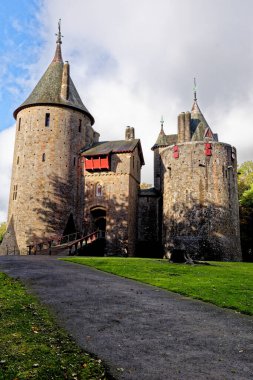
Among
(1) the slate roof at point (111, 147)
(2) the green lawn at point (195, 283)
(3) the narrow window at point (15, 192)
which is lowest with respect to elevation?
(2) the green lawn at point (195, 283)

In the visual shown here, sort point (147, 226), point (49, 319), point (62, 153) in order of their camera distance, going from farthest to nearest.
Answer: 1. point (147, 226)
2. point (62, 153)
3. point (49, 319)

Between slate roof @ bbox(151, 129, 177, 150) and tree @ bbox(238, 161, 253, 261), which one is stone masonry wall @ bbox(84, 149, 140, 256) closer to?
slate roof @ bbox(151, 129, 177, 150)

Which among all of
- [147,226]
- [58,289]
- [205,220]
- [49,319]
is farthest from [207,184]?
[49,319]

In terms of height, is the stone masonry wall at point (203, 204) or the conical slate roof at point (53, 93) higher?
the conical slate roof at point (53, 93)

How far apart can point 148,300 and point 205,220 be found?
72.8 ft

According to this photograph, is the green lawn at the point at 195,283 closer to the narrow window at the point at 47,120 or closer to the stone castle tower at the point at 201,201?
the stone castle tower at the point at 201,201

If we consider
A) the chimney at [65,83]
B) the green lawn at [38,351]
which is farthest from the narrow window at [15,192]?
the green lawn at [38,351]

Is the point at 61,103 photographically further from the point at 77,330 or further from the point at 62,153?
the point at 77,330

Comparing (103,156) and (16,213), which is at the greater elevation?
(103,156)

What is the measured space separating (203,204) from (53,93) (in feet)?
59.5

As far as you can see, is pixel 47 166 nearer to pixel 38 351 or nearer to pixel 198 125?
pixel 198 125

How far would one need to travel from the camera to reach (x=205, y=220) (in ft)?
103

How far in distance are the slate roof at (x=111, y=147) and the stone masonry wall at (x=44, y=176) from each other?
1164 millimetres

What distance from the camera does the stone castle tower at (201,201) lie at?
31141 millimetres
